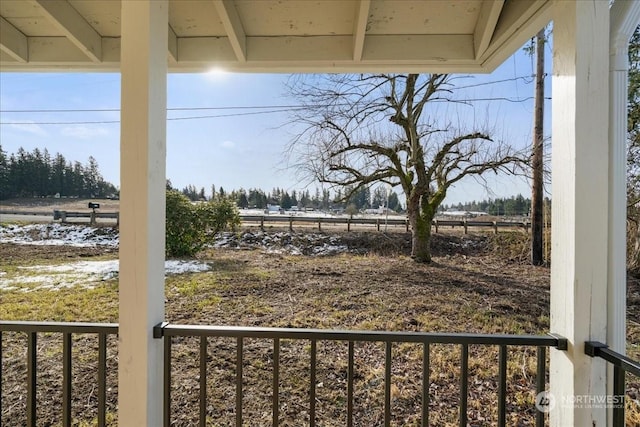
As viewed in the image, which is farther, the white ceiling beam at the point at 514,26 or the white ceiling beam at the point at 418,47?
the white ceiling beam at the point at 418,47

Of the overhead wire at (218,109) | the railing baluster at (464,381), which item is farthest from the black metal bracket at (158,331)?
the overhead wire at (218,109)

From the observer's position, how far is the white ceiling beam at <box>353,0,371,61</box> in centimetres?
128

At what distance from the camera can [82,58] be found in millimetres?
1708

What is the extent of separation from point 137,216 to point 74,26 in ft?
4.21

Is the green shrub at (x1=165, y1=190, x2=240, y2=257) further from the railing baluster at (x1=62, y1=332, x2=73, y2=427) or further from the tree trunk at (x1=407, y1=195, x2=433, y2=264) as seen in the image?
the railing baluster at (x1=62, y1=332, x2=73, y2=427)

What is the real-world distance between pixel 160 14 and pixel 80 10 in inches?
32.7

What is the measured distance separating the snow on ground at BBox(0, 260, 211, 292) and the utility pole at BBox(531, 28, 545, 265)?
5.50 m

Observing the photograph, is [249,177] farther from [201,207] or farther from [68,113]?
[68,113]

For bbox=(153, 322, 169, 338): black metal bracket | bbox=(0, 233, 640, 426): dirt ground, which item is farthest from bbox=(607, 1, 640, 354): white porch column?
bbox=(0, 233, 640, 426): dirt ground

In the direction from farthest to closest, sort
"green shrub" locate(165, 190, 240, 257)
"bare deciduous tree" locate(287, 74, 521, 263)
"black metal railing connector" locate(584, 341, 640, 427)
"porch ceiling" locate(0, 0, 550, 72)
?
"bare deciduous tree" locate(287, 74, 521, 263) < "green shrub" locate(165, 190, 240, 257) < "porch ceiling" locate(0, 0, 550, 72) < "black metal railing connector" locate(584, 341, 640, 427)

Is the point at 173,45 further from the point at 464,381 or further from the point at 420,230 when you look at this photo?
the point at 420,230

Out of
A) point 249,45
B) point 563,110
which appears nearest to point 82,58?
→ point 249,45

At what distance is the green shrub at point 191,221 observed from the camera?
4.50 meters

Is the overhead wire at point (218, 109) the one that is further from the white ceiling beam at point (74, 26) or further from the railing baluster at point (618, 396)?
the railing baluster at point (618, 396)
